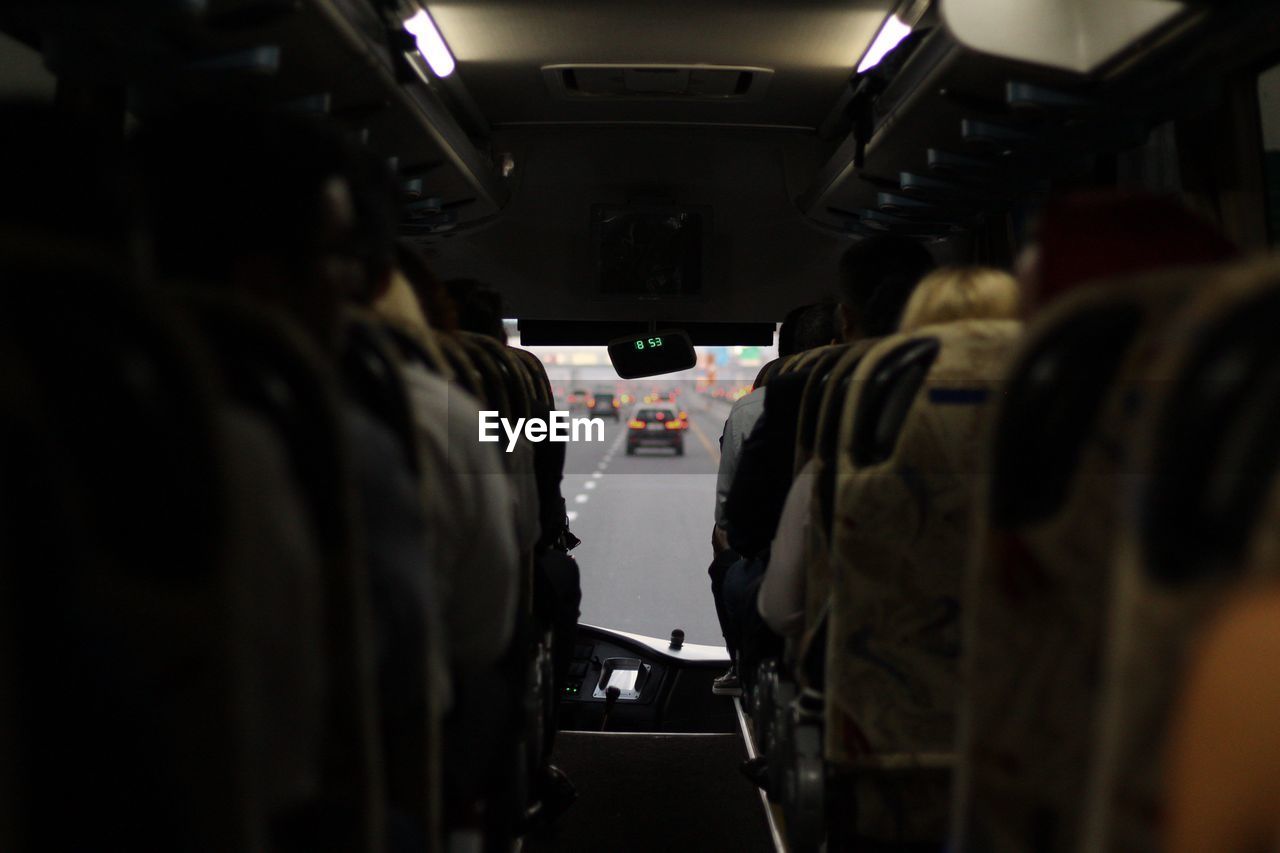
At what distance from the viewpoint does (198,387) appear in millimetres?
945

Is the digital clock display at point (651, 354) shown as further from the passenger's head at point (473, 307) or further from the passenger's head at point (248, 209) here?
the passenger's head at point (248, 209)

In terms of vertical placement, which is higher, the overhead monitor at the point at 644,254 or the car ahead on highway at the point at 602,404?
the overhead monitor at the point at 644,254

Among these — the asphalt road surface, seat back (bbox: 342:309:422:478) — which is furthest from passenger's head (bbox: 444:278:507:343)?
the asphalt road surface

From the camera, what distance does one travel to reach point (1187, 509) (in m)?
0.91

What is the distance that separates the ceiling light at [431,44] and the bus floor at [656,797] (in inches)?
116

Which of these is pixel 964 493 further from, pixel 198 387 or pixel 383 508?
pixel 198 387

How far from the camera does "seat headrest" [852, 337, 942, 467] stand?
205cm

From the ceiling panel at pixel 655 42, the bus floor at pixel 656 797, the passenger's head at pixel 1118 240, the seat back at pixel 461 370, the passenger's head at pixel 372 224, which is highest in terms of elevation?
the ceiling panel at pixel 655 42

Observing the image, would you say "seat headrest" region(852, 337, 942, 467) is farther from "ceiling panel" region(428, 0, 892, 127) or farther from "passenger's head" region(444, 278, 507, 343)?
"ceiling panel" region(428, 0, 892, 127)

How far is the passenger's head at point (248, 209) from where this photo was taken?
120cm

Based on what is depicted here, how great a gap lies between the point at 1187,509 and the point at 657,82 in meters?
4.32

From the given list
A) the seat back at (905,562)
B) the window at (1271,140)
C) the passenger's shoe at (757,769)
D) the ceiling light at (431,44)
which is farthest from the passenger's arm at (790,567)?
the ceiling light at (431,44)

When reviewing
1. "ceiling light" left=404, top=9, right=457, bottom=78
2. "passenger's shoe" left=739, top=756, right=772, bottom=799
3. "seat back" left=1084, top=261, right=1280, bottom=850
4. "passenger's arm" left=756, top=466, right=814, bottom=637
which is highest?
"ceiling light" left=404, top=9, right=457, bottom=78

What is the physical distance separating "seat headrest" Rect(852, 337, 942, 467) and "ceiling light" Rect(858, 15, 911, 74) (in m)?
2.32
